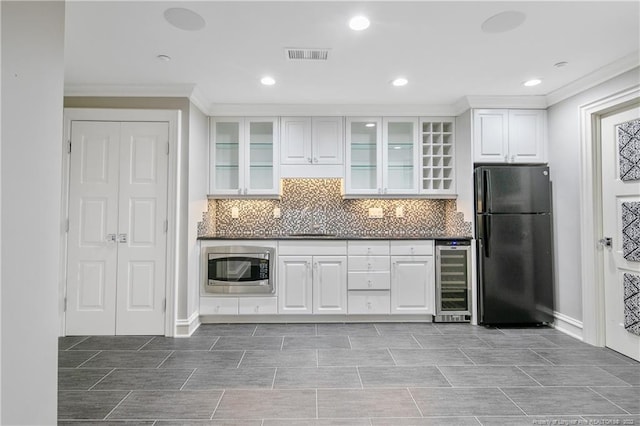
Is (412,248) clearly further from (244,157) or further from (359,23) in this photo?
(359,23)

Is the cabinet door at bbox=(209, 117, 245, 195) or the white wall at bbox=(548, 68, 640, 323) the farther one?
the cabinet door at bbox=(209, 117, 245, 195)

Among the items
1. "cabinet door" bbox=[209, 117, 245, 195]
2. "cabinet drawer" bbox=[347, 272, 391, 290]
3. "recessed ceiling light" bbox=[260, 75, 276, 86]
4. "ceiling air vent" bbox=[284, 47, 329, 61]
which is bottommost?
"cabinet drawer" bbox=[347, 272, 391, 290]

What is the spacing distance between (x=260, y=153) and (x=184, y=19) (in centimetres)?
193

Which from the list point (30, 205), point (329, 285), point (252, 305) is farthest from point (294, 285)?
point (30, 205)

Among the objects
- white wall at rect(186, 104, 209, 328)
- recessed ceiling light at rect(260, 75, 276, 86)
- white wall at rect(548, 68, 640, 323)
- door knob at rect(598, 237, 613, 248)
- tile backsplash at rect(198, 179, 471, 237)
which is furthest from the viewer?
tile backsplash at rect(198, 179, 471, 237)

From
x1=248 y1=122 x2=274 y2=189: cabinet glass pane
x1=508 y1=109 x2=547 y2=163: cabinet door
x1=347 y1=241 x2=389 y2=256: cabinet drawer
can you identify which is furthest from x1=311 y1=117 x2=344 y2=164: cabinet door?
x1=508 y1=109 x2=547 y2=163: cabinet door

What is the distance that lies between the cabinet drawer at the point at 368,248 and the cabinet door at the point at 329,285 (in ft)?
0.46

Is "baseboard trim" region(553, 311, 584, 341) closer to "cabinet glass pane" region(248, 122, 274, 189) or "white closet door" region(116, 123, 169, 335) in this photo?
"cabinet glass pane" region(248, 122, 274, 189)

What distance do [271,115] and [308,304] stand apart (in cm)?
219

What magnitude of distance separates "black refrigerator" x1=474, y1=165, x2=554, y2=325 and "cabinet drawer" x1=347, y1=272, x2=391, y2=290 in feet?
3.40

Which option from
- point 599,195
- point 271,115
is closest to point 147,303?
point 271,115

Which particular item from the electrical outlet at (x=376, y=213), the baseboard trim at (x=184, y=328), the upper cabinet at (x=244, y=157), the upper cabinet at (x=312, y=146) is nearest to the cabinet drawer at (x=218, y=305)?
the baseboard trim at (x=184, y=328)

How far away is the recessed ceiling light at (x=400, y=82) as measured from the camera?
3199 millimetres

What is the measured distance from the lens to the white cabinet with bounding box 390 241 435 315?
3.73 meters
